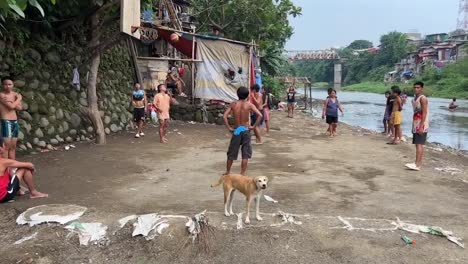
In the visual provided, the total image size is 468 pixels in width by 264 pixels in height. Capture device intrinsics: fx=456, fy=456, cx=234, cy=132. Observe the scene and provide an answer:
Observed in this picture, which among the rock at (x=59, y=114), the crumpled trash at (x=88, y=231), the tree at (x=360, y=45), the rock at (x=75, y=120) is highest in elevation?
the tree at (x=360, y=45)

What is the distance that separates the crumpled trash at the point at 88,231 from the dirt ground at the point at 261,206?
0.08 m

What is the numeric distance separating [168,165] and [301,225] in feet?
12.8

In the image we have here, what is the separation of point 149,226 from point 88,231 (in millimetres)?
656

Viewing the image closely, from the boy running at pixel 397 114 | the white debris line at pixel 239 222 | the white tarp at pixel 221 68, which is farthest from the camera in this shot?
the white tarp at pixel 221 68

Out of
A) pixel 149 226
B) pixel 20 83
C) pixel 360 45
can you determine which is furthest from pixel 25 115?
pixel 360 45

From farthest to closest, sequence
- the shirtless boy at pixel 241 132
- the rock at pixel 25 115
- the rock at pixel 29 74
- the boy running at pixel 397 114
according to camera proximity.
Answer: the boy running at pixel 397 114
the rock at pixel 29 74
the rock at pixel 25 115
the shirtless boy at pixel 241 132

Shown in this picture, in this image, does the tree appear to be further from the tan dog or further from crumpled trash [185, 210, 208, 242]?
crumpled trash [185, 210, 208, 242]

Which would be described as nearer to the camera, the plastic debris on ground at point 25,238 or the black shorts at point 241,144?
the plastic debris on ground at point 25,238

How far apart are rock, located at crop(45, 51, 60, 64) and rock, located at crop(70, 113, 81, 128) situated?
128 cm

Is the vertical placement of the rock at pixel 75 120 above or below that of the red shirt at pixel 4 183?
above

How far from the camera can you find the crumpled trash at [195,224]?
476 cm

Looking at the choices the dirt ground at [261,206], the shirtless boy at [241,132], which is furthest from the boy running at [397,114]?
the shirtless boy at [241,132]

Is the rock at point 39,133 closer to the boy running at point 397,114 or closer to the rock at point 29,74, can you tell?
the rock at point 29,74

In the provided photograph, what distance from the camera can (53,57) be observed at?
10336mm
